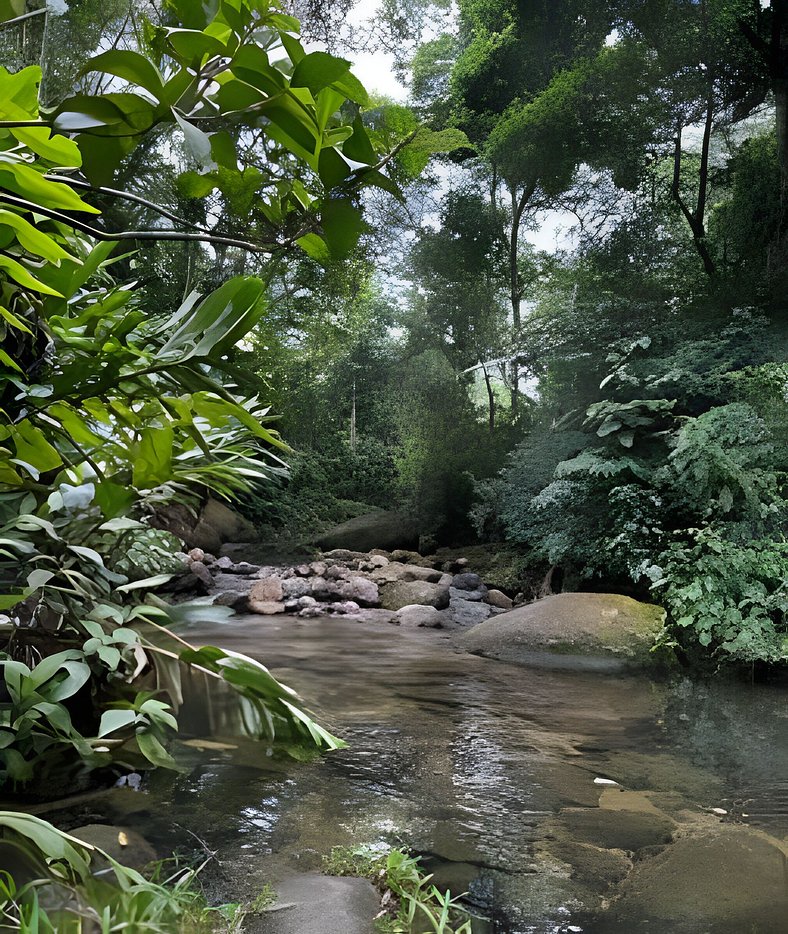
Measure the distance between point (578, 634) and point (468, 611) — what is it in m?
1.48

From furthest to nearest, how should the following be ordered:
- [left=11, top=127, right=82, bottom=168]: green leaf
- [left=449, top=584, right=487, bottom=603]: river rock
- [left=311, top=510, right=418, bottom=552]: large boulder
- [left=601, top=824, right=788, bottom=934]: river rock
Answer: [left=311, top=510, right=418, bottom=552]: large boulder < [left=449, top=584, right=487, bottom=603]: river rock < [left=601, top=824, right=788, bottom=934]: river rock < [left=11, top=127, right=82, bottom=168]: green leaf

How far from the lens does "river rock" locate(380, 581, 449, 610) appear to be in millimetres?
5484

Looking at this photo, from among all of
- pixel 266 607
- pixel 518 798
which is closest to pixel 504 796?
pixel 518 798

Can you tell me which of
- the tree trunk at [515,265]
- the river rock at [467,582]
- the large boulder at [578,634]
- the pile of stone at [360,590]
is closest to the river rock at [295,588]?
the pile of stone at [360,590]

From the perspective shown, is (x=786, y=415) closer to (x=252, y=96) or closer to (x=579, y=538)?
(x=579, y=538)

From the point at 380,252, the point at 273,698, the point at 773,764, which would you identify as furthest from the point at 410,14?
the point at 273,698

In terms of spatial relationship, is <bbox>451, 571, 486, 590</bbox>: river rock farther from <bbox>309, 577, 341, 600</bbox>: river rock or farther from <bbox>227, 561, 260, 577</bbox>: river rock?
<bbox>227, 561, 260, 577</bbox>: river rock

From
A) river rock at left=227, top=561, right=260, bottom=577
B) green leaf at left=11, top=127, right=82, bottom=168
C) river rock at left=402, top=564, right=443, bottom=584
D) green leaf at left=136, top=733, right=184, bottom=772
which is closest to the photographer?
green leaf at left=11, top=127, right=82, bottom=168

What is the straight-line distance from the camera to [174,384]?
1.95ft

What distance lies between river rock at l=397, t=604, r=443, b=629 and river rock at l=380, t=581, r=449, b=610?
235mm

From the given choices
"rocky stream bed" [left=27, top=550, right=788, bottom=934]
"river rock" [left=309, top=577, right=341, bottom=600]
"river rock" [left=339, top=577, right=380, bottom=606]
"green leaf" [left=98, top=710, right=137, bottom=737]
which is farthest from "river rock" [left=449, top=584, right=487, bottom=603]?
"green leaf" [left=98, top=710, right=137, bottom=737]

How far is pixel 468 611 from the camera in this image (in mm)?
5492

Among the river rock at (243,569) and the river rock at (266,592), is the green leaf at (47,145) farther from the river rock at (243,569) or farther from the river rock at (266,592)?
the river rock at (243,569)

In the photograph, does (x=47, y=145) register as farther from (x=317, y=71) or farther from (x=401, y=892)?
(x=401, y=892)
